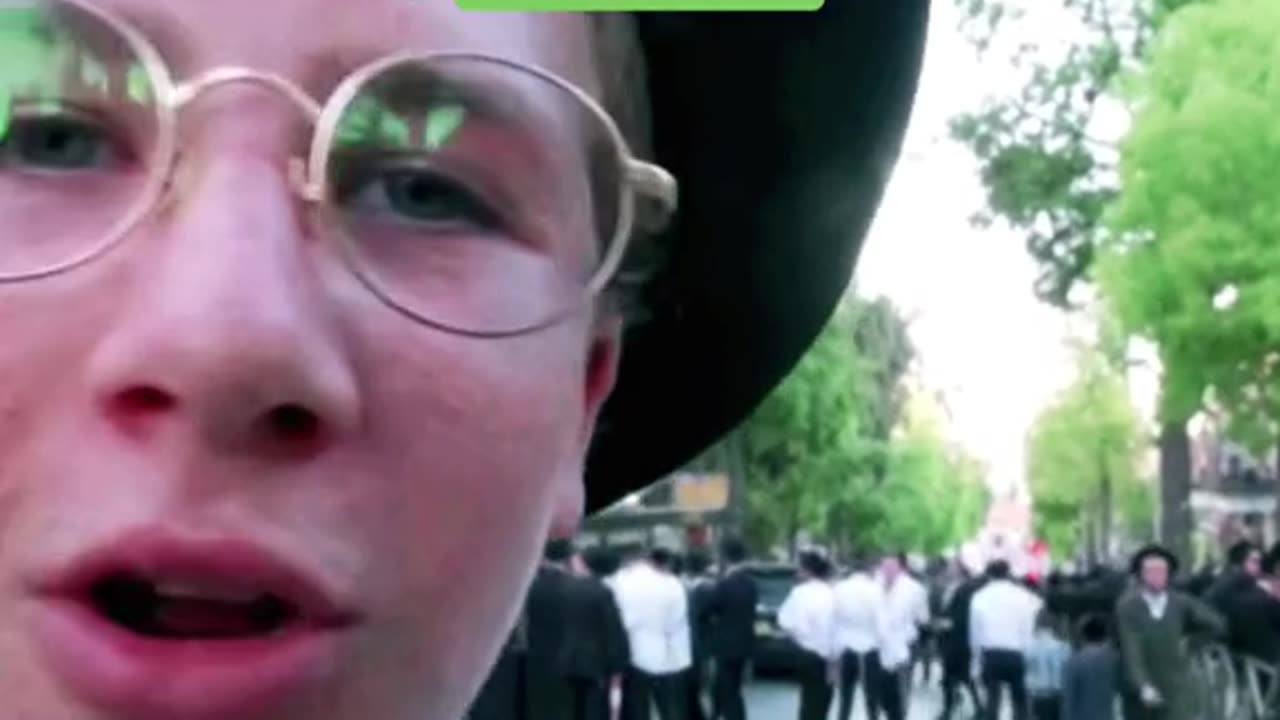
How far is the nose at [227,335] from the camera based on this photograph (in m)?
0.94

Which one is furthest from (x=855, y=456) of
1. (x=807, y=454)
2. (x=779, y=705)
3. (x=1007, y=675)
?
(x=1007, y=675)

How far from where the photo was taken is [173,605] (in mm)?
925

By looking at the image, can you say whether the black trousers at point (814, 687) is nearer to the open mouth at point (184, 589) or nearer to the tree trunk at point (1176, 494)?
the tree trunk at point (1176, 494)

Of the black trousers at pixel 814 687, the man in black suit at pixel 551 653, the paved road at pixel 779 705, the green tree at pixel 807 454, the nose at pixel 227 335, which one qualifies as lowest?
the paved road at pixel 779 705

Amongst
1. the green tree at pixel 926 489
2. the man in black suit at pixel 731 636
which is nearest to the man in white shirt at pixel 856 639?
the man in black suit at pixel 731 636

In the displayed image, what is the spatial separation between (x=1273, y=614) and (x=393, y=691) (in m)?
14.1

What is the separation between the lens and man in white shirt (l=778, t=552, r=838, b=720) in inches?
602

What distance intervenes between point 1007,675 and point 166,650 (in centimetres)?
1573

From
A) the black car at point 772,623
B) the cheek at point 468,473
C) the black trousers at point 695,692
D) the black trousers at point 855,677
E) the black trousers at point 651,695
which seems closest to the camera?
the cheek at point 468,473

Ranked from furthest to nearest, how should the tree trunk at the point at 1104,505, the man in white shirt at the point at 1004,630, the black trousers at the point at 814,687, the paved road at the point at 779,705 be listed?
the tree trunk at the point at 1104,505
the paved road at the point at 779,705
the man in white shirt at the point at 1004,630
the black trousers at the point at 814,687

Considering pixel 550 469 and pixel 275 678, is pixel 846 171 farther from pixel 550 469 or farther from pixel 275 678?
pixel 275 678

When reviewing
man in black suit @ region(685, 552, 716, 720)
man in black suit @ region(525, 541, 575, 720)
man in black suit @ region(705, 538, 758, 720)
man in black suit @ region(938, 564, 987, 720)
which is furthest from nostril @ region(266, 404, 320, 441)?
man in black suit @ region(938, 564, 987, 720)

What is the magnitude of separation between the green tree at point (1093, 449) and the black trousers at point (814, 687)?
2987cm

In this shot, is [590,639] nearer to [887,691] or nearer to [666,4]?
[887,691]
